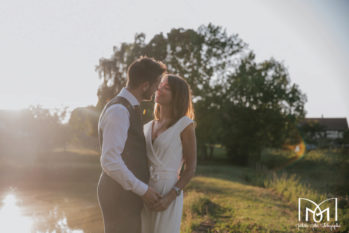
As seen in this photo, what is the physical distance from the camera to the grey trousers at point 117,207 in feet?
8.39

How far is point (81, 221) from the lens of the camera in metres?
7.75

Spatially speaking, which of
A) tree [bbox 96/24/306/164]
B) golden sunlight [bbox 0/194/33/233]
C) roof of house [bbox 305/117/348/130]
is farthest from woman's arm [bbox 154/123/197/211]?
roof of house [bbox 305/117/348/130]

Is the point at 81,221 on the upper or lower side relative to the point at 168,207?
lower

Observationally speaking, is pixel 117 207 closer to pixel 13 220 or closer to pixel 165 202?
pixel 165 202

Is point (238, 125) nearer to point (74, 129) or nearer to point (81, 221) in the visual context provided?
point (74, 129)

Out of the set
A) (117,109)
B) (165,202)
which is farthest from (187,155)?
(117,109)

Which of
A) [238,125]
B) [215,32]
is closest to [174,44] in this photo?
[215,32]

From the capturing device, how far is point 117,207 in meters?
2.56

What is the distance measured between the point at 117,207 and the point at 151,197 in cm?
31

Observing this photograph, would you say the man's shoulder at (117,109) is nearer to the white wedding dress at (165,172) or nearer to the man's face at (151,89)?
the man's face at (151,89)

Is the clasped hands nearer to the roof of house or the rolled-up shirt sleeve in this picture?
the rolled-up shirt sleeve

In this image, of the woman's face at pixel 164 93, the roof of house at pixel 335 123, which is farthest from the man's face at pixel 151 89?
the roof of house at pixel 335 123

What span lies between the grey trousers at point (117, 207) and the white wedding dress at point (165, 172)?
264mm

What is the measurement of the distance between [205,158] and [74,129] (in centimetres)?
1440
